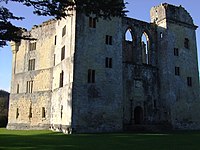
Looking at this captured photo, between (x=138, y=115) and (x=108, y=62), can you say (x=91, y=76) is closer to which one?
(x=108, y=62)

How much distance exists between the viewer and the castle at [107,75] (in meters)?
26.1

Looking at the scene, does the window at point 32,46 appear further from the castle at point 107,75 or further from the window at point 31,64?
the window at point 31,64

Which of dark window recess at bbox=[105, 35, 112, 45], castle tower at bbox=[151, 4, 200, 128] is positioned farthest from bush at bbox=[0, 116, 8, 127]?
castle tower at bbox=[151, 4, 200, 128]

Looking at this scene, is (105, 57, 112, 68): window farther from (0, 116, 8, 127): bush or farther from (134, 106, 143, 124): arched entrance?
(0, 116, 8, 127): bush

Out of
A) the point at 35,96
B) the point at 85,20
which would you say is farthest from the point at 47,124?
the point at 85,20

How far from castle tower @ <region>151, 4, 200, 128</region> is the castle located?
0.12 metres

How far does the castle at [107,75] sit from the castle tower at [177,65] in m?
0.12

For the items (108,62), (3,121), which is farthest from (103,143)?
(3,121)

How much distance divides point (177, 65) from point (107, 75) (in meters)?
11.1

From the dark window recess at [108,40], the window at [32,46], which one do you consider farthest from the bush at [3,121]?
the dark window recess at [108,40]

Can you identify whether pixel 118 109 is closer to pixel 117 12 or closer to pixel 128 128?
pixel 128 128

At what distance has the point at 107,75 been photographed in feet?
89.1

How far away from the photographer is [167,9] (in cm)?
3372

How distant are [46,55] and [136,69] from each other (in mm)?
13150
